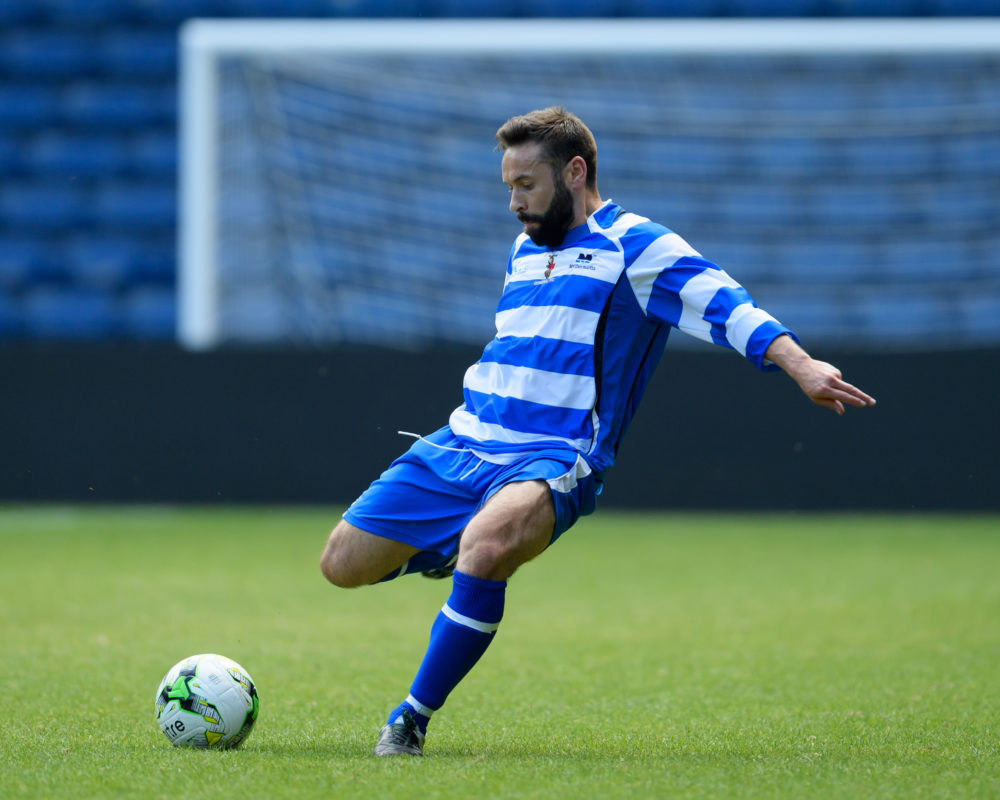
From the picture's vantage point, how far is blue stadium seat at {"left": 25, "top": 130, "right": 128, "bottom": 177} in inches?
490

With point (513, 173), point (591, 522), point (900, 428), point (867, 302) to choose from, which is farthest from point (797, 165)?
point (513, 173)

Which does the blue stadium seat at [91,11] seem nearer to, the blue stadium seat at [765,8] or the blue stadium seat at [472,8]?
the blue stadium seat at [472,8]

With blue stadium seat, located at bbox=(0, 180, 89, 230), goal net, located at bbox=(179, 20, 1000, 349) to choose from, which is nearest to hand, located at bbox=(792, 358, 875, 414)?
goal net, located at bbox=(179, 20, 1000, 349)

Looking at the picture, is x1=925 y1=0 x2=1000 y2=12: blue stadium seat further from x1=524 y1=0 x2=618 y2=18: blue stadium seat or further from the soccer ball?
the soccer ball

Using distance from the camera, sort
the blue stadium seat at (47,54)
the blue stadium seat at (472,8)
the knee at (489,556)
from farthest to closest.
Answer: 1. the blue stadium seat at (47,54)
2. the blue stadium seat at (472,8)
3. the knee at (489,556)

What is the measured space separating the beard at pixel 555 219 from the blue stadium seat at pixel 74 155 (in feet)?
31.8

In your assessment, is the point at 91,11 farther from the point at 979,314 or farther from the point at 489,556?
the point at 489,556

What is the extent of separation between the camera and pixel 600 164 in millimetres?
10625

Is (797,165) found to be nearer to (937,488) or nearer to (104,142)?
(937,488)

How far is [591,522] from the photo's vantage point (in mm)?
10219

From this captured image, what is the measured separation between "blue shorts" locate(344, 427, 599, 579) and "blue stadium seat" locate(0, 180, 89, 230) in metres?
9.72

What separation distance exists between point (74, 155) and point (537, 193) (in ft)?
32.7

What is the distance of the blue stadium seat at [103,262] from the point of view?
12.3 metres

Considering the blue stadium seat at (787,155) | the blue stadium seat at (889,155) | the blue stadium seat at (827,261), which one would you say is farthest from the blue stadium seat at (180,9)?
the blue stadium seat at (889,155)
